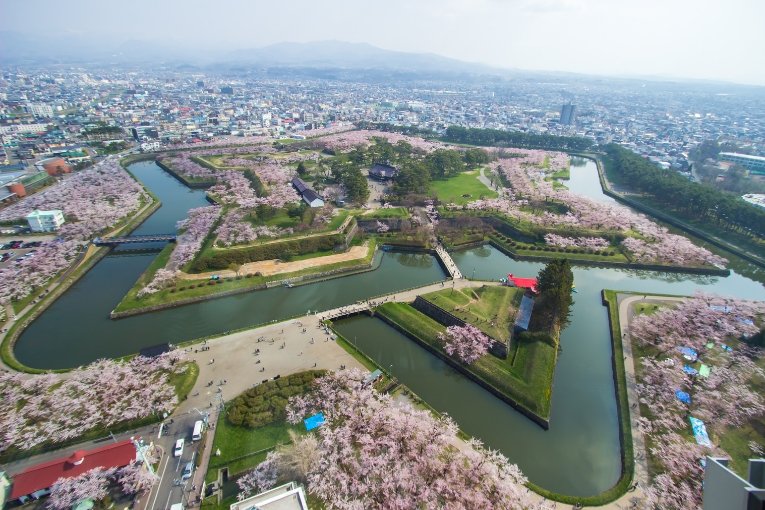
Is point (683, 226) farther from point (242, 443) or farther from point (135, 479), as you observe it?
point (135, 479)

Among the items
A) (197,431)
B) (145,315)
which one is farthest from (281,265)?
(197,431)

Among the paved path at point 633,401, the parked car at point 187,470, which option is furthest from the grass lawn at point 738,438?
the parked car at point 187,470

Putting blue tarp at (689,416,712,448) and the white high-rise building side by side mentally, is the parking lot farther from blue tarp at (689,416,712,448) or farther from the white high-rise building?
the white high-rise building

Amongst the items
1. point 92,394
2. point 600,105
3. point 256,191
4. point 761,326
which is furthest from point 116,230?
point 600,105

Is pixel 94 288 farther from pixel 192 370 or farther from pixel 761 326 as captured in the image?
pixel 761 326

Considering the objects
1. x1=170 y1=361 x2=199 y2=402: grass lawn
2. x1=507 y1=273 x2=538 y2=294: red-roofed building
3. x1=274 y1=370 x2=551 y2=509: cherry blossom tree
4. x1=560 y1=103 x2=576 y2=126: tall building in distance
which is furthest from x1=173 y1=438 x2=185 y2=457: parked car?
x1=560 y1=103 x2=576 y2=126: tall building in distance
